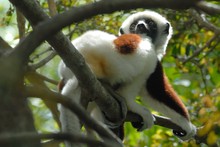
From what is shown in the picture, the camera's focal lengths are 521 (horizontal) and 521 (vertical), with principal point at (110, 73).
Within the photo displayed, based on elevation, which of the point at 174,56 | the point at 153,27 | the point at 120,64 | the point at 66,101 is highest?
the point at 66,101

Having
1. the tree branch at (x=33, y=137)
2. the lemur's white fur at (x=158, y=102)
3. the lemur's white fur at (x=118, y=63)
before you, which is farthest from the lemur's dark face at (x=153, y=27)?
the tree branch at (x=33, y=137)

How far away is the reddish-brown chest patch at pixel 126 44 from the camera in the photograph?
170 inches

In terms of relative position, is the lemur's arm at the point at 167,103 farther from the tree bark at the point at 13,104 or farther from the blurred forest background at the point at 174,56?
the tree bark at the point at 13,104

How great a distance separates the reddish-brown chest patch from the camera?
433 cm

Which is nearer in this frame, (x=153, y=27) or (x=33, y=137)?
(x=33, y=137)

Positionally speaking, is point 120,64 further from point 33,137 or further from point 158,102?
point 33,137

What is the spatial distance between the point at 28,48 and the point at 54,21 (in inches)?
4.7

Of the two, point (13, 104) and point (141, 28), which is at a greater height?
point (13, 104)

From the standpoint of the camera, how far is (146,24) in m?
5.31

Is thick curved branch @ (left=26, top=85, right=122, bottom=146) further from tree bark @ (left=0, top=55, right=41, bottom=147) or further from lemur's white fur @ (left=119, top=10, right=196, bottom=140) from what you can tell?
lemur's white fur @ (left=119, top=10, right=196, bottom=140)

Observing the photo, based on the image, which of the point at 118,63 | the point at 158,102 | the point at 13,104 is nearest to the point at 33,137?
the point at 13,104

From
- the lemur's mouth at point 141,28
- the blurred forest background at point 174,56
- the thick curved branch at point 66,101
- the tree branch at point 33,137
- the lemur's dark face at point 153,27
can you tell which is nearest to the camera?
the tree branch at point 33,137

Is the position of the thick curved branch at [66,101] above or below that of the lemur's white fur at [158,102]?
above

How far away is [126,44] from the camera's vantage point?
4.39 metres
